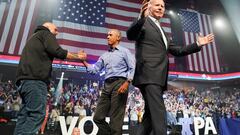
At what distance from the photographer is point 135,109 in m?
6.96

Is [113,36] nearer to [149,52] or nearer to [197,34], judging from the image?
[149,52]

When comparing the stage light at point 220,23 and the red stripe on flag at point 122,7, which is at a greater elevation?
the stage light at point 220,23

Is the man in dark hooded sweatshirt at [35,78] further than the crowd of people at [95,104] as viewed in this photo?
No

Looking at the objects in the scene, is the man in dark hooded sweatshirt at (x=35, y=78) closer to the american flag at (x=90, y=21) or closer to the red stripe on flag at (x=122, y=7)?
the american flag at (x=90, y=21)

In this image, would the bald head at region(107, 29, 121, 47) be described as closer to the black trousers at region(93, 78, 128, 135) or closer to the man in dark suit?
the black trousers at region(93, 78, 128, 135)

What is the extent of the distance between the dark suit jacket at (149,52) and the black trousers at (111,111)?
81 cm

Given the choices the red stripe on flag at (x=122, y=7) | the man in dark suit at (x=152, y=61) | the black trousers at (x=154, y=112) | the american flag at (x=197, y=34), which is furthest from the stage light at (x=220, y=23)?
the black trousers at (x=154, y=112)

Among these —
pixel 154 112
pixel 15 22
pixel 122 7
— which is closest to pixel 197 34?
pixel 122 7

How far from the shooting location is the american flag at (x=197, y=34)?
9719 mm

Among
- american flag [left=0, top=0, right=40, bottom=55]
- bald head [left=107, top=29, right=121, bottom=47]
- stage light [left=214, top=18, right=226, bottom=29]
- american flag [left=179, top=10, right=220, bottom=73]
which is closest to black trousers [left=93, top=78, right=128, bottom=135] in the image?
bald head [left=107, top=29, right=121, bottom=47]

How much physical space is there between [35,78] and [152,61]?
3.08ft

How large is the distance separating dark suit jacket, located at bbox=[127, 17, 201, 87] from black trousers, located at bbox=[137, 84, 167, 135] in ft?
0.15

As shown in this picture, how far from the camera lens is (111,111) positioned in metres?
2.26

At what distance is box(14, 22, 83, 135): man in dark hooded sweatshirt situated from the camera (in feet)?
5.82
